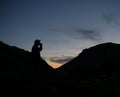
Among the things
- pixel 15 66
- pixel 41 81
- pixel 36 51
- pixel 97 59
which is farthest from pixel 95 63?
pixel 36 51

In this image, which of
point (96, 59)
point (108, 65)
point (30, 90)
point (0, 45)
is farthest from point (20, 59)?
point (96, 59)

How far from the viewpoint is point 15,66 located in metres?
28.0

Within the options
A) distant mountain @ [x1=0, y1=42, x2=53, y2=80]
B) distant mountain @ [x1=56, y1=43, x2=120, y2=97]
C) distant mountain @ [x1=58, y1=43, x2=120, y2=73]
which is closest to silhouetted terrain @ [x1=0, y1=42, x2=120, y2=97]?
distant mountain @ [x1=0, y1=42, x2=53, y2=80]

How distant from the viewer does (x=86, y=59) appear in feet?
281

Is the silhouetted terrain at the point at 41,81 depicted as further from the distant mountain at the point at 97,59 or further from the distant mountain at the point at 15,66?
the distant mountain at the point at 97,59

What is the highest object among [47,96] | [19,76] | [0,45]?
[0,45]

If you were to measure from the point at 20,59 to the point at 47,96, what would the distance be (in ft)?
50.0

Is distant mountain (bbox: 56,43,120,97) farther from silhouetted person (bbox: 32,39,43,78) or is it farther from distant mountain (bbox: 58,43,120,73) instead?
silhouetted person (bbox: 32,39,43,78)

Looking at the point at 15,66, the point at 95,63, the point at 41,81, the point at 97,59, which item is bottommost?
the point at 41,81

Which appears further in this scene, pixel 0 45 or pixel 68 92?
pixel 0 45

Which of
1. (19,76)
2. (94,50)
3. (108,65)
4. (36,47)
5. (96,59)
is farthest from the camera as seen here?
(94,50)

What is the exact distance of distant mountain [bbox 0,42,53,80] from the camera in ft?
80.6

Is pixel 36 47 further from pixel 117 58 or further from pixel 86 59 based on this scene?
pixel 86 59

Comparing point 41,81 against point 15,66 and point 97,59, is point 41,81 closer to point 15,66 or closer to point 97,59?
point 15,66
